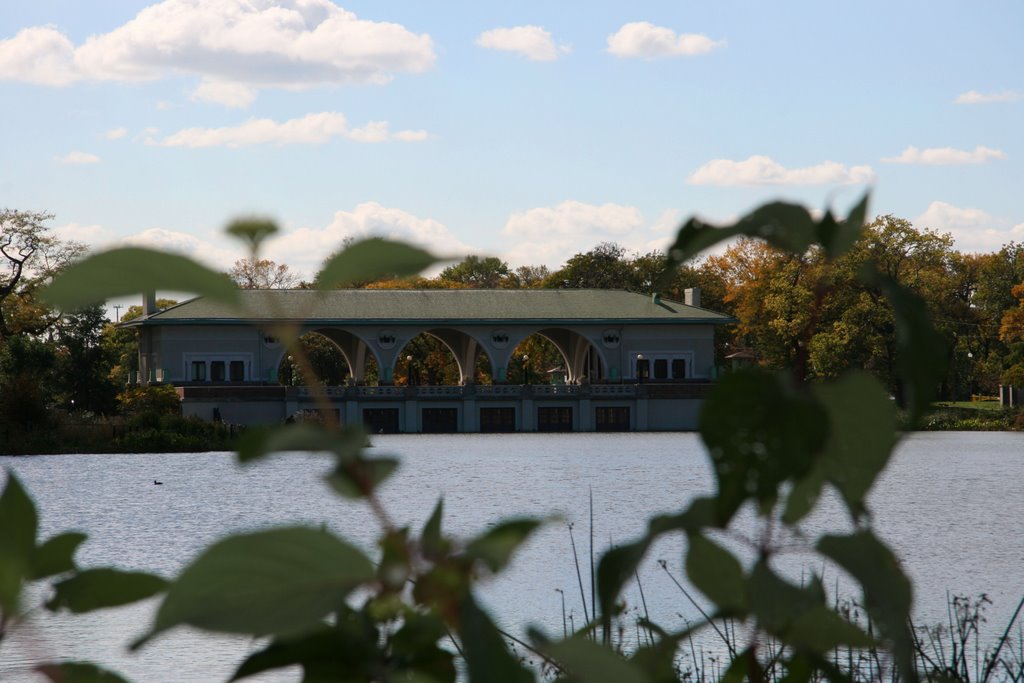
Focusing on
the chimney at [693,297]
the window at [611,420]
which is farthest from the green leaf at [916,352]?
the chimney at [693,297]

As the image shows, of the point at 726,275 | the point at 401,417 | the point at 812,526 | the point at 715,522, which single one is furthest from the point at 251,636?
the point at 726,275

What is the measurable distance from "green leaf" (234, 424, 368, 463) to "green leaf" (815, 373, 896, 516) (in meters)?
0.23

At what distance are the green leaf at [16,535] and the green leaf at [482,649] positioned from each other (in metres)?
0.28

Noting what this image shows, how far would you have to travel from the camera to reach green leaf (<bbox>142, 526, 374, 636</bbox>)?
1.78 ft

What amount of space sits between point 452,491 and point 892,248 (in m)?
33.8

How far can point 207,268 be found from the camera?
605 millimetres

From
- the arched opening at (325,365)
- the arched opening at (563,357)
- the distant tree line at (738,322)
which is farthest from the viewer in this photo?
the arched opening at (325,365)

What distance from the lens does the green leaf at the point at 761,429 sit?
0.56 metres

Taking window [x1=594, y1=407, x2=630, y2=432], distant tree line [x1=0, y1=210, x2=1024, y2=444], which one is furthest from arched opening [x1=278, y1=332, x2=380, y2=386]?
window [x1=594, y1=407, x2=630, y2=432]

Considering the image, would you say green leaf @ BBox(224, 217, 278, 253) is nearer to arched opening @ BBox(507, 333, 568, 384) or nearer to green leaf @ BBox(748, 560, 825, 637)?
green leaf @ BBox(748, 560, 825, 637)

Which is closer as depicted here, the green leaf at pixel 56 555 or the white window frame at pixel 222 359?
the green leaf at pixel 56 555

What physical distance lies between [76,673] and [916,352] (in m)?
0.51

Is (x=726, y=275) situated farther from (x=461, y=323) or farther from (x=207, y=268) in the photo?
(x=207, y=268)

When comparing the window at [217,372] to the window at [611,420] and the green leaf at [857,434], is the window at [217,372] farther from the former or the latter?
the green leaf at [857,434]
